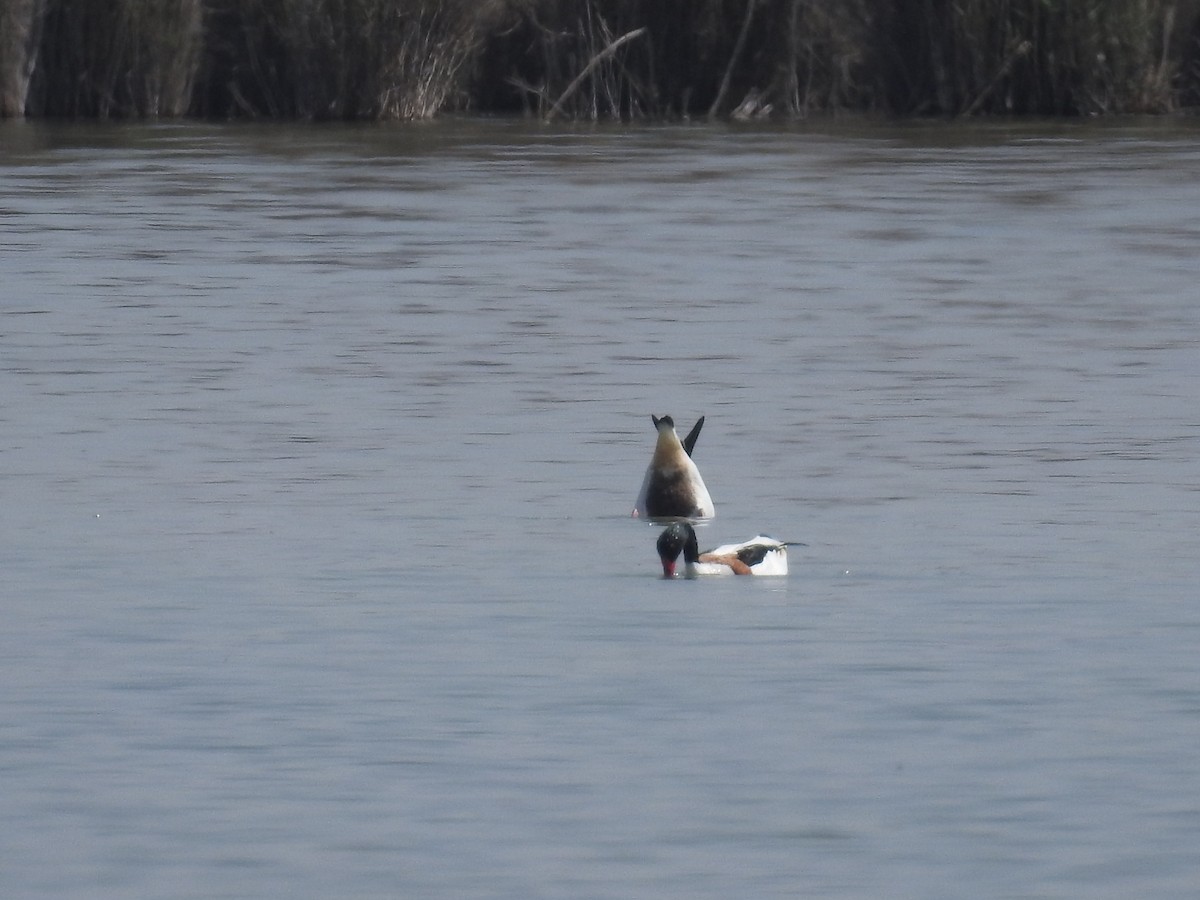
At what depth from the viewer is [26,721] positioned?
18.6 ft

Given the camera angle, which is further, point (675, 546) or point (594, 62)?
point (594, 62)

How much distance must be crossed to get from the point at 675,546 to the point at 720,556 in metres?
0.13

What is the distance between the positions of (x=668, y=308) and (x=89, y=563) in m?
5.73

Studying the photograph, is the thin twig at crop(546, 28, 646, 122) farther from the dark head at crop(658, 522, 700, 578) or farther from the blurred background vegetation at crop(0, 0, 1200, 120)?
the dark head at crop(658, 522, 700, 578)

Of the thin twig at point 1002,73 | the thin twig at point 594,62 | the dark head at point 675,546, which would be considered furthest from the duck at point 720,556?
the thin twig at point 1002,73

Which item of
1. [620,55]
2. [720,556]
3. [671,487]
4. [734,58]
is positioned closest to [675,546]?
[720,556]

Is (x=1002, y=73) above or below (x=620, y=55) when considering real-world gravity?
below

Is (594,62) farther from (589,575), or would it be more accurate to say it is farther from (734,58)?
(589,575)

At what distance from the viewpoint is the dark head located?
23.3 ft

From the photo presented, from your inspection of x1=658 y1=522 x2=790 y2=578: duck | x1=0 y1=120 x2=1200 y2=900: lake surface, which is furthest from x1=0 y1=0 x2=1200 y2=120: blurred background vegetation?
x1=658 y1=522 x2=790 y2=578: duck

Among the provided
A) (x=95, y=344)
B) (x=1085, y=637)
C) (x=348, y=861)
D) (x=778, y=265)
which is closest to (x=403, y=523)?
(x=1085, y=637)

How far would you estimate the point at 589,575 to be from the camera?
7137 mm

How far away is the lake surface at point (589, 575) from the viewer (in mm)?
A: 4973

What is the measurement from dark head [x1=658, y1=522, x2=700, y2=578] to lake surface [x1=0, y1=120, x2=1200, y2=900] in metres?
0.08
